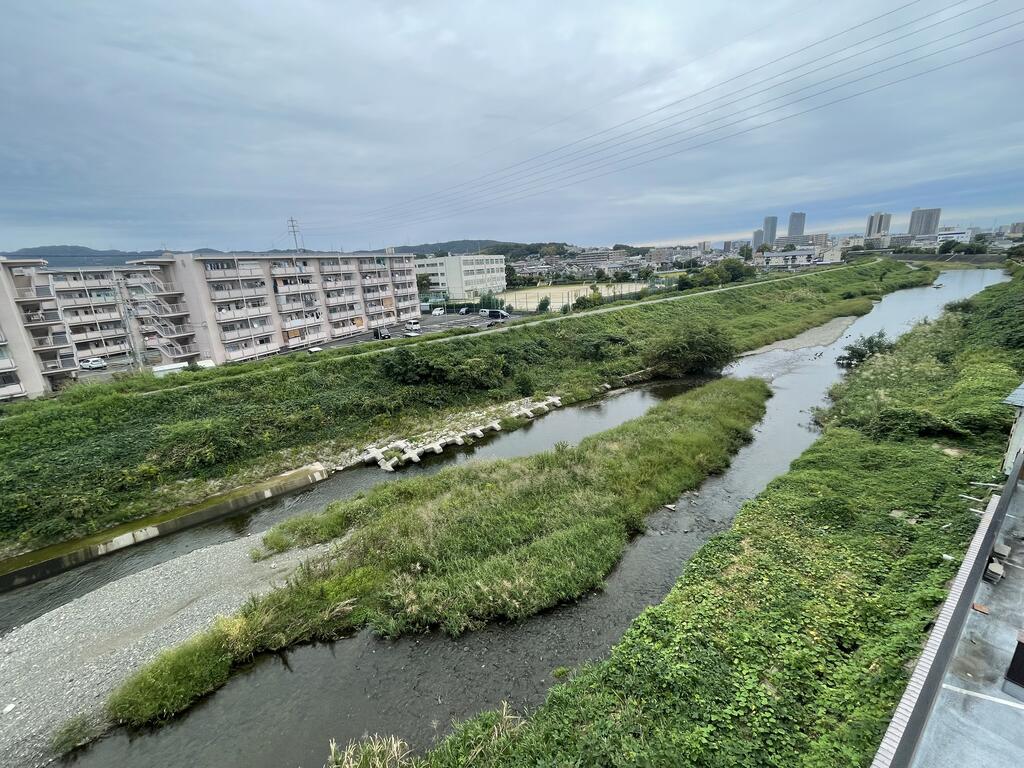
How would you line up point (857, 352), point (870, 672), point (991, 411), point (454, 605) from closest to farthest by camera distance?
point (870, 672) → point (454, 605) → point (991, 411) → point (857, 352)

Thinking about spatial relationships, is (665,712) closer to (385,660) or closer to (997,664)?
(997,664)

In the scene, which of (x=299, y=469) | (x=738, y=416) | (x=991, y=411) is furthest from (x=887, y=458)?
(x=299, y=469)

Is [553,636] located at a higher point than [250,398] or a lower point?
lower

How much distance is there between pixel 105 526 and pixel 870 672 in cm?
2334

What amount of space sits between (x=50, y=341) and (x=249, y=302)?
Answer: 13.0 metres

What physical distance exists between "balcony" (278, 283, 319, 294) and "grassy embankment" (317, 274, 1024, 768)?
135 feet

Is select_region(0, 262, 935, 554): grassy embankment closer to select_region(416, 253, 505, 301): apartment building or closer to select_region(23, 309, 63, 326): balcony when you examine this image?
select_region(23, 309, 63, 326): balcony

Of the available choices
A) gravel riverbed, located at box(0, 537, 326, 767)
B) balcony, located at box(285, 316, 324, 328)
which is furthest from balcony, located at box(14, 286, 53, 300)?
gravel riverbed, located at box(0, 537, 326, 767)

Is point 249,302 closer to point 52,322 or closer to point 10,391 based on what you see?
point 52,322

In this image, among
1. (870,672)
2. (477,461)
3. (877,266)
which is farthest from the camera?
(877,266)

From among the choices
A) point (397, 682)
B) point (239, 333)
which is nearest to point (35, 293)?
point (239, 333)

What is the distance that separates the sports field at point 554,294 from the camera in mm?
64625

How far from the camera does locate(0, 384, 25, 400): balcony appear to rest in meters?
27.0

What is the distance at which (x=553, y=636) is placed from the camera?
1021 cm
